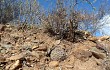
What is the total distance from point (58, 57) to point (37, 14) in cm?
229

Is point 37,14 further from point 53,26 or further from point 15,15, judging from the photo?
point 15,15

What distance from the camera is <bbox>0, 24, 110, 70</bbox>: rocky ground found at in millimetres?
6641

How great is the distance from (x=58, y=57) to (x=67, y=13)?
1593 millimetres

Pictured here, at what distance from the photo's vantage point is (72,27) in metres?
7.79

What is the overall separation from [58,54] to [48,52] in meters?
0.29

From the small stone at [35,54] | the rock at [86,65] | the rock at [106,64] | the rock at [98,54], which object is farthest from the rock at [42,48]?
the rock at [106,64]

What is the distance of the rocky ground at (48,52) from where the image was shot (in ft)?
21.8

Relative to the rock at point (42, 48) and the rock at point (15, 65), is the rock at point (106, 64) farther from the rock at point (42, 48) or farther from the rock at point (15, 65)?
the rock at point (15, 65)

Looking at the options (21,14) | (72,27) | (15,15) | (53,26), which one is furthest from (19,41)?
(15,15)

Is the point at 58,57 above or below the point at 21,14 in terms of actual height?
below

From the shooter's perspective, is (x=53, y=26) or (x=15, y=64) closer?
(x=15, y=64)

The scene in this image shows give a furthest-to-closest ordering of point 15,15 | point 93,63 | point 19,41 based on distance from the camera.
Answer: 1. point 15,15
2. point 19,41
3. point 93,63

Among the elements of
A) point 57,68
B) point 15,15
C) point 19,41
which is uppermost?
point 15,15

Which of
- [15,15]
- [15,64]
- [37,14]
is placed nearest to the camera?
[15,64]
